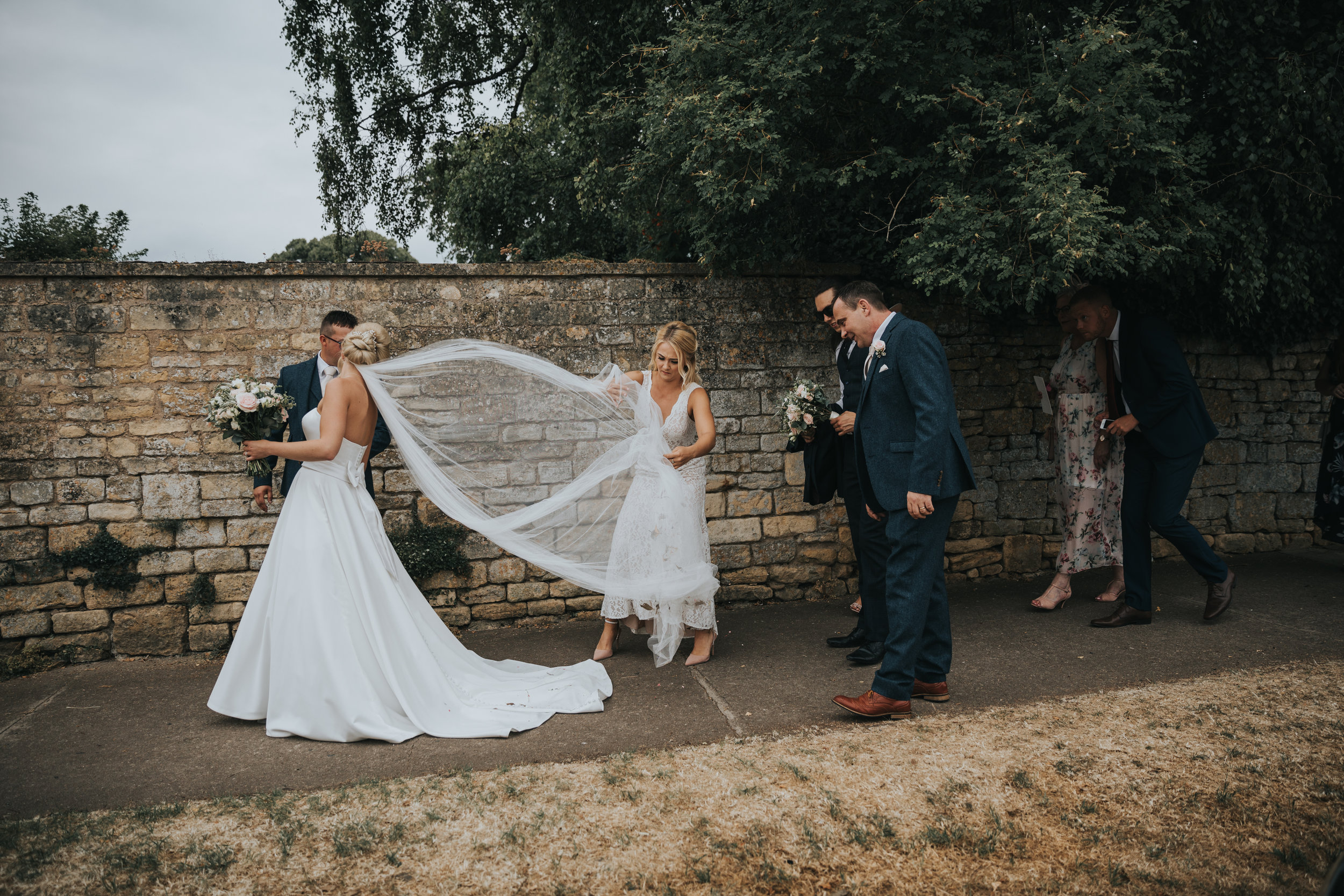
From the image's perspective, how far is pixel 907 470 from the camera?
4.02 metres

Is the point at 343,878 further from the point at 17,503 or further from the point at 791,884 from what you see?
the point at 17,503

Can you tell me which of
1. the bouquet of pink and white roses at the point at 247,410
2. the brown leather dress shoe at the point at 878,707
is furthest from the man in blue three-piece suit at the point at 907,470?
the bouquet of pink and white roses at the point at 247,410

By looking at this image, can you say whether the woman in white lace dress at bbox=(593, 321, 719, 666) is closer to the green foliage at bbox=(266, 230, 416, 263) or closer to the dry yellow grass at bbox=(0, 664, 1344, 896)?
the dry yellow grass at bbox=(0, 664, 1344, 896)

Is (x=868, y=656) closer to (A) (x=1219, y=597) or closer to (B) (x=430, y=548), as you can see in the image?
(A) (x=1219, y=597)

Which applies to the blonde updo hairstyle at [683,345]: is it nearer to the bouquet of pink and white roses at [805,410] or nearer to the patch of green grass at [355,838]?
the bouquet of pink and white roses at [805,410]

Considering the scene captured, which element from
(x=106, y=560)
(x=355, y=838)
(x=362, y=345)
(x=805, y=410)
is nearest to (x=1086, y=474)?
(x=805, y=410)

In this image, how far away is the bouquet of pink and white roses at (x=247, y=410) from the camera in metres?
4.24

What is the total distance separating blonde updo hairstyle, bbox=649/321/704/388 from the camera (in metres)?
4.93

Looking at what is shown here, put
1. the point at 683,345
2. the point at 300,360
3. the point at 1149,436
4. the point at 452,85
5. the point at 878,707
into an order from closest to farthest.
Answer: the point at 878,707 → the point at 683,345 → the point at 1149,436 → the point at 300,360 → the point at 452,85

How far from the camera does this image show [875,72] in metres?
5.13

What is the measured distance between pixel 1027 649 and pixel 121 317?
6.17 meters

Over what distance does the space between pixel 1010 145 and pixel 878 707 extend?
3.28 metres

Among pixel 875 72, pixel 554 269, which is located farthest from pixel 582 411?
pixel 875 72

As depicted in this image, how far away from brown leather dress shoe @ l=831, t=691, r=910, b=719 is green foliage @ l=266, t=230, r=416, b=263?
14.2ft
